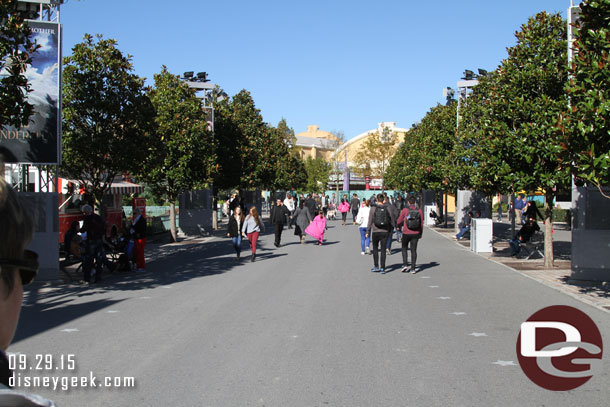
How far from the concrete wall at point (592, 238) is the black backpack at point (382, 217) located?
4.15 meters

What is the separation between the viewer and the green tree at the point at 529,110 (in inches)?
565

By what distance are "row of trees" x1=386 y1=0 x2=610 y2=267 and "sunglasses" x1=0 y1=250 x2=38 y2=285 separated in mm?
9310

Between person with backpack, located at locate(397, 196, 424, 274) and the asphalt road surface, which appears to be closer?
the asphalt road surface

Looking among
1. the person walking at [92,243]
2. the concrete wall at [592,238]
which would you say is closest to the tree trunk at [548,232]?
the concrete wall at [592,238]

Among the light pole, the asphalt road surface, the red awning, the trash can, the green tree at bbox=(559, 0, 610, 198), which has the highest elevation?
the light pole

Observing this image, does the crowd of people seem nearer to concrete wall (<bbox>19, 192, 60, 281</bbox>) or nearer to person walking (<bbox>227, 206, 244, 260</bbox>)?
person walking (<bbox>227, 206, 244, 260</bbox>)

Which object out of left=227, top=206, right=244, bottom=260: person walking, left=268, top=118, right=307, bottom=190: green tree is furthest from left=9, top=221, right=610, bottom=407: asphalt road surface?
left=268, top=118, right=307, bottom=190: green tree

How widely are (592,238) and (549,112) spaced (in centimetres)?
302

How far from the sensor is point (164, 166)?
24422 millimetres

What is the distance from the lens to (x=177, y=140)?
24.7 metres

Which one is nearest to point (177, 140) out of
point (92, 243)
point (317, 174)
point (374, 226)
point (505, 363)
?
point (92, 243)

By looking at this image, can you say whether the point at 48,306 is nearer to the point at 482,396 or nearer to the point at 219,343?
the point at 219,343

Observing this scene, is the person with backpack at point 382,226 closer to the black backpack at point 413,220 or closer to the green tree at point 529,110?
the black backpack at point 413,220

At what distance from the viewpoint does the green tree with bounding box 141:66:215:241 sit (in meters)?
24.6
